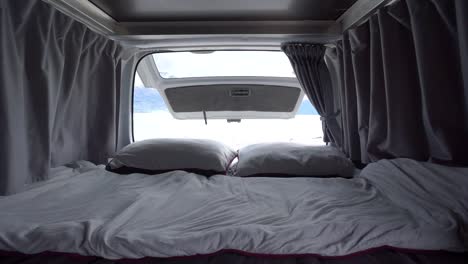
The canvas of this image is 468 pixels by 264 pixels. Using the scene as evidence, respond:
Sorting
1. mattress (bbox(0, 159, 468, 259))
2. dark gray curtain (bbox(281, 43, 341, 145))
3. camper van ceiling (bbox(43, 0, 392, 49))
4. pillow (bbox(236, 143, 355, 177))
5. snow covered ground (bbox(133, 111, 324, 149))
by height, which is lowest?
mattress (bbox(0, 159, 468, 259))

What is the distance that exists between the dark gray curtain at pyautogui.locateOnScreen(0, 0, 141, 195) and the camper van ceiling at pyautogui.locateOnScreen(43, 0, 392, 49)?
187 mm

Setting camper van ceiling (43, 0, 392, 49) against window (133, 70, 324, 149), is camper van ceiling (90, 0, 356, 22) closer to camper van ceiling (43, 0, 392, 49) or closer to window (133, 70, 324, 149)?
camper van ceiling (43, 0, 392, 49)

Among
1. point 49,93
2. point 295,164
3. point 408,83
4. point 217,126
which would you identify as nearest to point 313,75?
point 408,83

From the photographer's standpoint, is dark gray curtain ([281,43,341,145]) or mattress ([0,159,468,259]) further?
dark gray curtain ([281,43,341,145])

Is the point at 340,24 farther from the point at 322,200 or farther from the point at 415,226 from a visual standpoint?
the point at 415,226

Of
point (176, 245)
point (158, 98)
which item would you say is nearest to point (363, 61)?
point (176, 245)

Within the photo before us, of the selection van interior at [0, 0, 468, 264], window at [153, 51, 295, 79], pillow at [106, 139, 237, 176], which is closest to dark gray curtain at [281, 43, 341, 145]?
van interior at [0, 0, 468, 264]

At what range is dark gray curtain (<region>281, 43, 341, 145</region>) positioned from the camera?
2.00 meters

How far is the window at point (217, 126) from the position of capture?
2.49m

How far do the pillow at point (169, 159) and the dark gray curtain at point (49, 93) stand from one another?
38cm

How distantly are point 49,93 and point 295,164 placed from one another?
1.59 m

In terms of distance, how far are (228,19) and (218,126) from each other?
1.13 m

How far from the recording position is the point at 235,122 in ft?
8.21

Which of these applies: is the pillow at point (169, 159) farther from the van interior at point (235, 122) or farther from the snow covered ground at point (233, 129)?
the snow covered ground at point (233, 129)
